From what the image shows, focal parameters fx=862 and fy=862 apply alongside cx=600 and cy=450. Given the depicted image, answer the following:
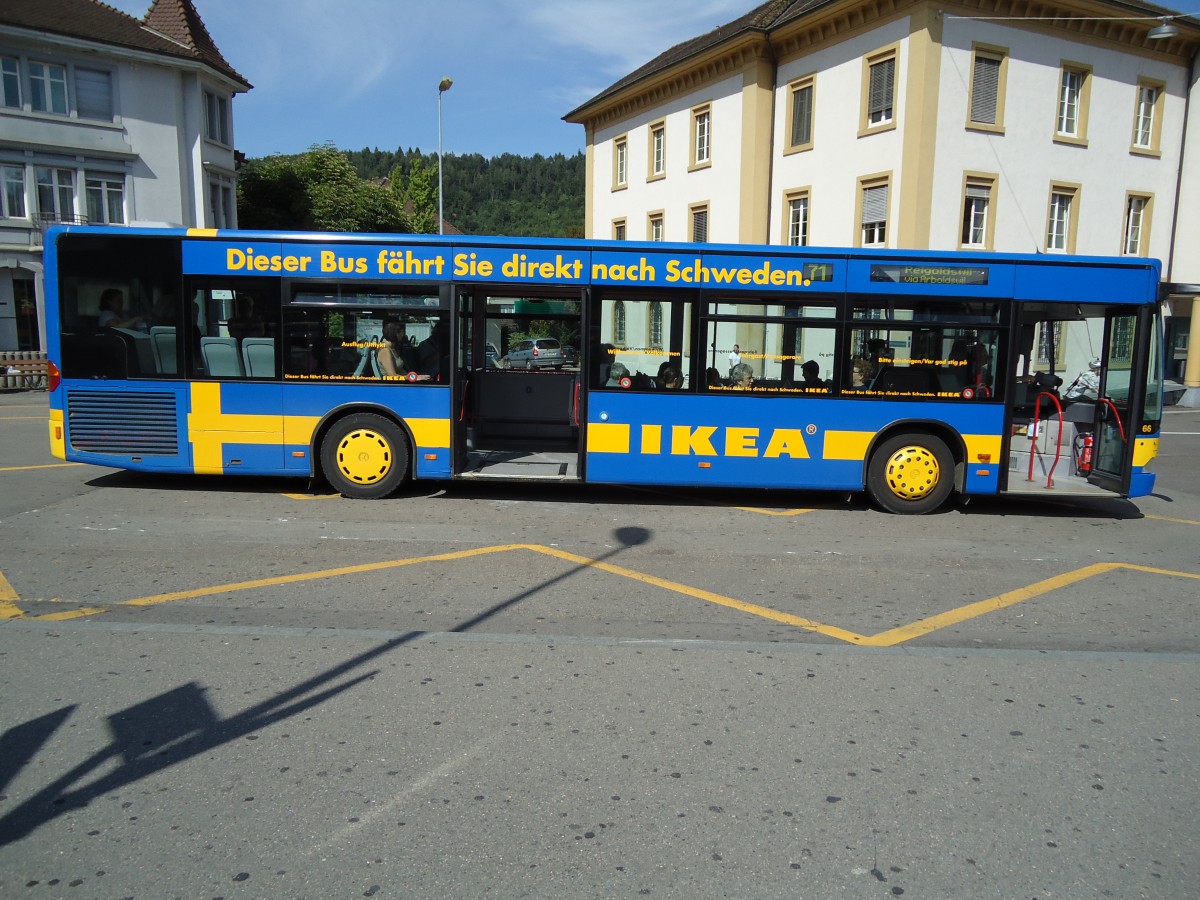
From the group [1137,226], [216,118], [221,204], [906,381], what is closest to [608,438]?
[906,381]

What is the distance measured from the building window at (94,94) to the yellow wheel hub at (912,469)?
107 ft

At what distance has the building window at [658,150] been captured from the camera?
98.6 ft

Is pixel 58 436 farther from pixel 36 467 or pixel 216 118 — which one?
pixel 216 118

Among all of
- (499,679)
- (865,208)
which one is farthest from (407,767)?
(865,208)

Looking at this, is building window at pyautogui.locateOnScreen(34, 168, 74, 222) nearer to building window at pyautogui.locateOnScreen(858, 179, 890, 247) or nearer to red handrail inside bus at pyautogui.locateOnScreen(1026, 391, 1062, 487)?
building window at pyautogui.locateOnScreen(858, 179, 890, 247)

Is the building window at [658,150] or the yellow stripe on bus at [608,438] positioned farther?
the building window at [658,150]

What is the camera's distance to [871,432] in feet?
Result: 30.4

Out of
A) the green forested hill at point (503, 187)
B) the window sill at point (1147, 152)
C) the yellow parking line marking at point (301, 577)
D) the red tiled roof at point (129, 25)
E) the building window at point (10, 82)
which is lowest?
the yellow parking line marking at point (301, 577)

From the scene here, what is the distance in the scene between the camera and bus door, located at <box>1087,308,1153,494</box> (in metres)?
8.99

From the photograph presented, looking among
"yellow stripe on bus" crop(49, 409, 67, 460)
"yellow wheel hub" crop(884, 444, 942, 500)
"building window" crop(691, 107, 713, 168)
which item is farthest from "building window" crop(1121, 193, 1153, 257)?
"yellow stripe on bus" crop(49, 409, 67, 460)

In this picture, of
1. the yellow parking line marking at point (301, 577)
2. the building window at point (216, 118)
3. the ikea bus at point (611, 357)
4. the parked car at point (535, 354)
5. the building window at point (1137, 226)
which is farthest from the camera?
the building window at point (216, 118)

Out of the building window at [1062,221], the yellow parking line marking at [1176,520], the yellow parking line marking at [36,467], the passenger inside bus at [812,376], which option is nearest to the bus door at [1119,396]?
the yellow parking line marking at [1176,520]

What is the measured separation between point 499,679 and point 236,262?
22.0 feet

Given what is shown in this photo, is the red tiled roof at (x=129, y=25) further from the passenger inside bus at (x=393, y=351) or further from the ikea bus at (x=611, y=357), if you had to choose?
the passenger inside bus at (x=393, y=351)
